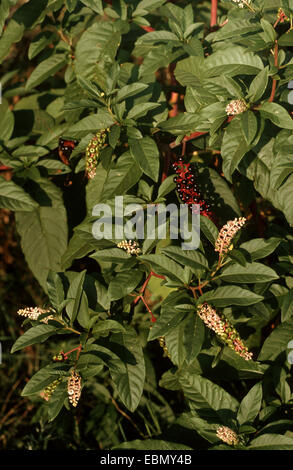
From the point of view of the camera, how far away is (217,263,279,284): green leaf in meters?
1.34

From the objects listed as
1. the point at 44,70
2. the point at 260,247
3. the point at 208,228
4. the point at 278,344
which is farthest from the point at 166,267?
the point at 44,70

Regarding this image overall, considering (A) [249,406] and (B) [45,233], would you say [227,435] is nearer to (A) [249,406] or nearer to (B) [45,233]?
(A) [249,406]

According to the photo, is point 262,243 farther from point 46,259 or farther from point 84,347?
point 46,259

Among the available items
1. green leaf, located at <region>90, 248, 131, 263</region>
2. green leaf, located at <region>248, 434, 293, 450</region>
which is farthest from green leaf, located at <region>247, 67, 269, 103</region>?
green leaf, located at <region>248, 434, 293, 450</region>

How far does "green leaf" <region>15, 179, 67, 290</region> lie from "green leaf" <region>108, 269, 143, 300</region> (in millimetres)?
461

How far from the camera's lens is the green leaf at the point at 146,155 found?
57.7 inches

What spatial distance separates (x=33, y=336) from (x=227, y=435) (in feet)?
1.87

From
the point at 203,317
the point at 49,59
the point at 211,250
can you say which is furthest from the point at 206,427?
the point at 49,59

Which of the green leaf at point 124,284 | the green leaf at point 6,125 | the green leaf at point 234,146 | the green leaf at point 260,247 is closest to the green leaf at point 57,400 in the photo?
the green leaf at point 124,284

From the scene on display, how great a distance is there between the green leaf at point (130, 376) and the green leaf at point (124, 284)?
17 centimetres

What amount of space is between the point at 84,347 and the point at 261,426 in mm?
592

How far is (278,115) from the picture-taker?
4.28 feet

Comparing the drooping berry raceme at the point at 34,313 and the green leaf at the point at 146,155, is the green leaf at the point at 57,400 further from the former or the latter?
the green leaf at the point at 146,155

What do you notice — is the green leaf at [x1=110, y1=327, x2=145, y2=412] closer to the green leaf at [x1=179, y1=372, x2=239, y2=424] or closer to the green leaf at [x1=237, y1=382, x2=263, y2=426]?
the green leaf at [x1=179, y1=372, x2=239, y2=424]
